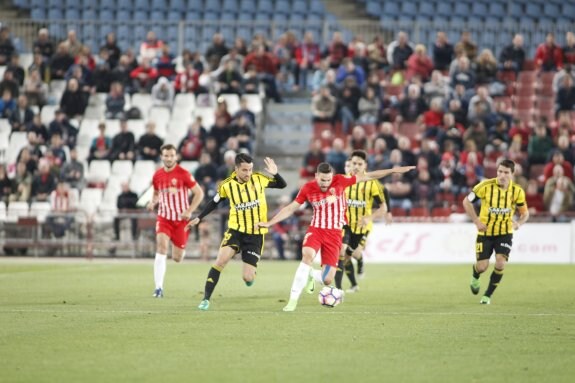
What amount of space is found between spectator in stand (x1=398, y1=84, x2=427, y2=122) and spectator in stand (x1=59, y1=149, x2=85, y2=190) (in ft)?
28.0

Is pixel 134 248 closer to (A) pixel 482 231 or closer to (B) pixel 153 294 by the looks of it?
(B) pixel 153 294

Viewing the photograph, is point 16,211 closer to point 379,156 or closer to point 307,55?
point 379,156

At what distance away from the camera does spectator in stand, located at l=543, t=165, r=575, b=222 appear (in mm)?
27389

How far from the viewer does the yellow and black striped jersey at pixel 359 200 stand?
18141mm

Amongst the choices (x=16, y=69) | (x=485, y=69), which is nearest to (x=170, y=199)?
(x=485, y=69)

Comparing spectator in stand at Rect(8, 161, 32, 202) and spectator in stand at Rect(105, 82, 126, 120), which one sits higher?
spectator in stand at Rect(105, 82, 126, 120)

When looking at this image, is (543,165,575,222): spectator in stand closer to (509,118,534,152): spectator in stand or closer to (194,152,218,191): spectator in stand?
(509,118,534,152): spectator in stand

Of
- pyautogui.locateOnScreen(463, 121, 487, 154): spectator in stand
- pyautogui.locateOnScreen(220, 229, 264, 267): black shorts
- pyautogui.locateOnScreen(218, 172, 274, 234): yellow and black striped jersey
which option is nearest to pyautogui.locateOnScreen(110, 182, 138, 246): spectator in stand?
pyautogui.locateOnScreen(463, 121, 487, 154): spectator in stand

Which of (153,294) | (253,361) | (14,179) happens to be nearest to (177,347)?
(253,361)

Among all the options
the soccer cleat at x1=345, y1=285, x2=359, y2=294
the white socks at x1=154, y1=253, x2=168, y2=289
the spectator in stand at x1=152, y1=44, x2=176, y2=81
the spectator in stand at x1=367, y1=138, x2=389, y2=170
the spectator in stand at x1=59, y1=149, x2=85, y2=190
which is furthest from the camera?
the spectator in stand at x1=152, y1=44, x2=176, y2=81

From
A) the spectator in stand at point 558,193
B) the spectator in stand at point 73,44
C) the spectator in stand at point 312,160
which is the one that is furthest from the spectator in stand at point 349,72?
the spectator in stand at point 73,44

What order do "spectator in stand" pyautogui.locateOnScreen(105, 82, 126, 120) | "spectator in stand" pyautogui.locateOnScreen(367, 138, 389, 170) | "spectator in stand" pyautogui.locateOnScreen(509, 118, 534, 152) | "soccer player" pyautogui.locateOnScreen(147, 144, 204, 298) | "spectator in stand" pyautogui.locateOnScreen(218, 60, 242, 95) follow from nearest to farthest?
1. "soccer player" pyautogui.locateOnScreen(147, 144, 204, 298)
2. "spectator in stand" pyautogui.locateOnScreen(367, 138, 389, 170)
3. "spectator in stand" pyautogui.locateOnScreen(509, 118, 534, 152)
4. "spectator in stand" pyautogui.locateOnScreen(218, 60, 242, 95)
5. "spectator in stand" pyautogui.locateOnScreen(105, 82, 126, 120)

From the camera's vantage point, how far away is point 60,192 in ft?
94.3

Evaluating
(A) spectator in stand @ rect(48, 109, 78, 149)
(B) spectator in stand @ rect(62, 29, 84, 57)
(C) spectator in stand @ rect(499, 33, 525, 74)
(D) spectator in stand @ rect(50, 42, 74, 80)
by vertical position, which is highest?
(C) spectator in stand @ rect(499, 33, 525, 74)
